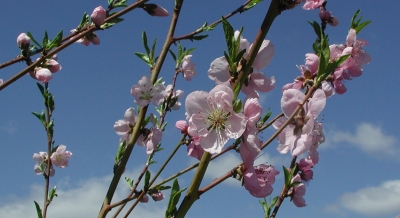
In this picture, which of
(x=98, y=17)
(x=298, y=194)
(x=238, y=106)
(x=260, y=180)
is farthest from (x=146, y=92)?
(x=238, y=106)

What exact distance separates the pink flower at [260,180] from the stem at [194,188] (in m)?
0.19

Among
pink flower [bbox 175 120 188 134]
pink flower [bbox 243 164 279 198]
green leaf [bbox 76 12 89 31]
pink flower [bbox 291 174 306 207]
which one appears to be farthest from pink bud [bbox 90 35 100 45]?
pink flower [bbox 243 164 279 198]

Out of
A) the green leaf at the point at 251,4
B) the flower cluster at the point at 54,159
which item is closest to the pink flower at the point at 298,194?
the green leaf at the point at 251,4

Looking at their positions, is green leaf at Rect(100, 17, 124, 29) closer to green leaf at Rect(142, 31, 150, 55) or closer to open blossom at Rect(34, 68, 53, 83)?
green leaf at Rect(142, 31, 150, 55)

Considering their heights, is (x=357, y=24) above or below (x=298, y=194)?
above

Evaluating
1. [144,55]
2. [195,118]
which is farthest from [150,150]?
[195,118]

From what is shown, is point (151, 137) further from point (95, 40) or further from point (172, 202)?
point (172, 202)

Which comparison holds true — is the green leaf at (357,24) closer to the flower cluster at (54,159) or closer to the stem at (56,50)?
the stem at (56,50)

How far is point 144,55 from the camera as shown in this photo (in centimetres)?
243

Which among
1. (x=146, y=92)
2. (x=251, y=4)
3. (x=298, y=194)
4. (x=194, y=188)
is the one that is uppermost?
(x=251, y=4)

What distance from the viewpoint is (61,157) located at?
3371mm

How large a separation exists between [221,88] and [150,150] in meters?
1.39

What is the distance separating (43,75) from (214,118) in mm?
1285

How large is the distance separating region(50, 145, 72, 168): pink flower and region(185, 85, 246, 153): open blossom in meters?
2.31
